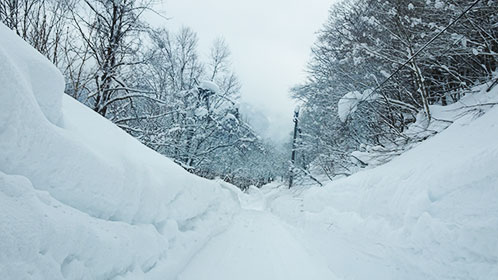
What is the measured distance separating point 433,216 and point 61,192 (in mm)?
3600

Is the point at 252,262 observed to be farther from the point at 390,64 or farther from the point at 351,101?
the point at 390,64

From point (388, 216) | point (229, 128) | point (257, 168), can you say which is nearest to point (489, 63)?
point (388, 216)

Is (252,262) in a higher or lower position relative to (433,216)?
lower

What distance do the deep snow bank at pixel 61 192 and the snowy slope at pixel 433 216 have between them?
110 inches

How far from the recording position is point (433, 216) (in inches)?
107

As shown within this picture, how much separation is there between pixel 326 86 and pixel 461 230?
30.4 feet

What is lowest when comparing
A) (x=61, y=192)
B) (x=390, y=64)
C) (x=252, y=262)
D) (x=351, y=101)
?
(x=252, y=262)

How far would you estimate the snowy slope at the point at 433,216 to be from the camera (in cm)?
223

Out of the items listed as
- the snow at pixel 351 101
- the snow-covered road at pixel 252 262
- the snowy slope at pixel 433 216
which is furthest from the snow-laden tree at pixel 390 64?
the snow-covered road at pixel 252 262

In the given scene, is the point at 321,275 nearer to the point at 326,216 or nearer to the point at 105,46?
the point at 326,216

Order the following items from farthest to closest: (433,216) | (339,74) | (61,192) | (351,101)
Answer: (339,74) < (351,101) < (433,216) < (61,192)

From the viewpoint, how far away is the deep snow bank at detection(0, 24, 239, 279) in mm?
1331

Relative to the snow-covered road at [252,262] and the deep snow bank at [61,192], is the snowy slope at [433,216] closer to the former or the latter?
the snow-covered road at [252,262]

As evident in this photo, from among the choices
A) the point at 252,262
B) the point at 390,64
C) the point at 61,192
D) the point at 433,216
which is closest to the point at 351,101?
the point at 390,64
